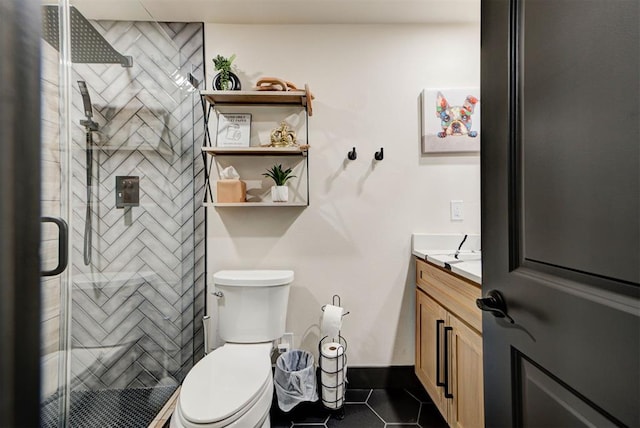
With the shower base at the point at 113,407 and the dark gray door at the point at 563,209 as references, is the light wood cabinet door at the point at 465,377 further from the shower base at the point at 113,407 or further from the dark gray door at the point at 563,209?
the shower base at the point at 113,407

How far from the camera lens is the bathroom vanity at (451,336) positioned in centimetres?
115

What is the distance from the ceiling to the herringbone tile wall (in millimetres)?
77

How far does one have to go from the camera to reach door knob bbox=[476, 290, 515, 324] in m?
0.70

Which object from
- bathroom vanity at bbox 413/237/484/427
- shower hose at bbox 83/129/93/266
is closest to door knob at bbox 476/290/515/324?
bathroom vanity at bbox 413/237/484/427

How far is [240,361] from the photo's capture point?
1418 mm

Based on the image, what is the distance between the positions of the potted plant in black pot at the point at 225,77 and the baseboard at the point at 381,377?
1.98 m

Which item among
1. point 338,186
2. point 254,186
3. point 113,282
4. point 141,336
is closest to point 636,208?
point 338,186

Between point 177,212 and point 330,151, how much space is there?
3.57ft

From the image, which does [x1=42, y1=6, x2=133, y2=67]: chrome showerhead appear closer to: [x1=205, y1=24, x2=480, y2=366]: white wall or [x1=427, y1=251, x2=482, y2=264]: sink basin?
[x1=205, y1=24, x2=480, y2=366]: white wall

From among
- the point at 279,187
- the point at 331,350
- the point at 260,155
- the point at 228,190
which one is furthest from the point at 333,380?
the point at 260,155

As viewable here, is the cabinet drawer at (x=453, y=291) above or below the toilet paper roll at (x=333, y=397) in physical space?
above

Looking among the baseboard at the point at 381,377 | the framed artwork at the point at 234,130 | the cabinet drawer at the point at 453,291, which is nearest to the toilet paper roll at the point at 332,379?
the baseboard at the point at 381,377

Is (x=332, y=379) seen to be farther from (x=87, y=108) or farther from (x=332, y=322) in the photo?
(x=87, y=108)

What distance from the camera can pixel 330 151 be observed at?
6.30 feet
